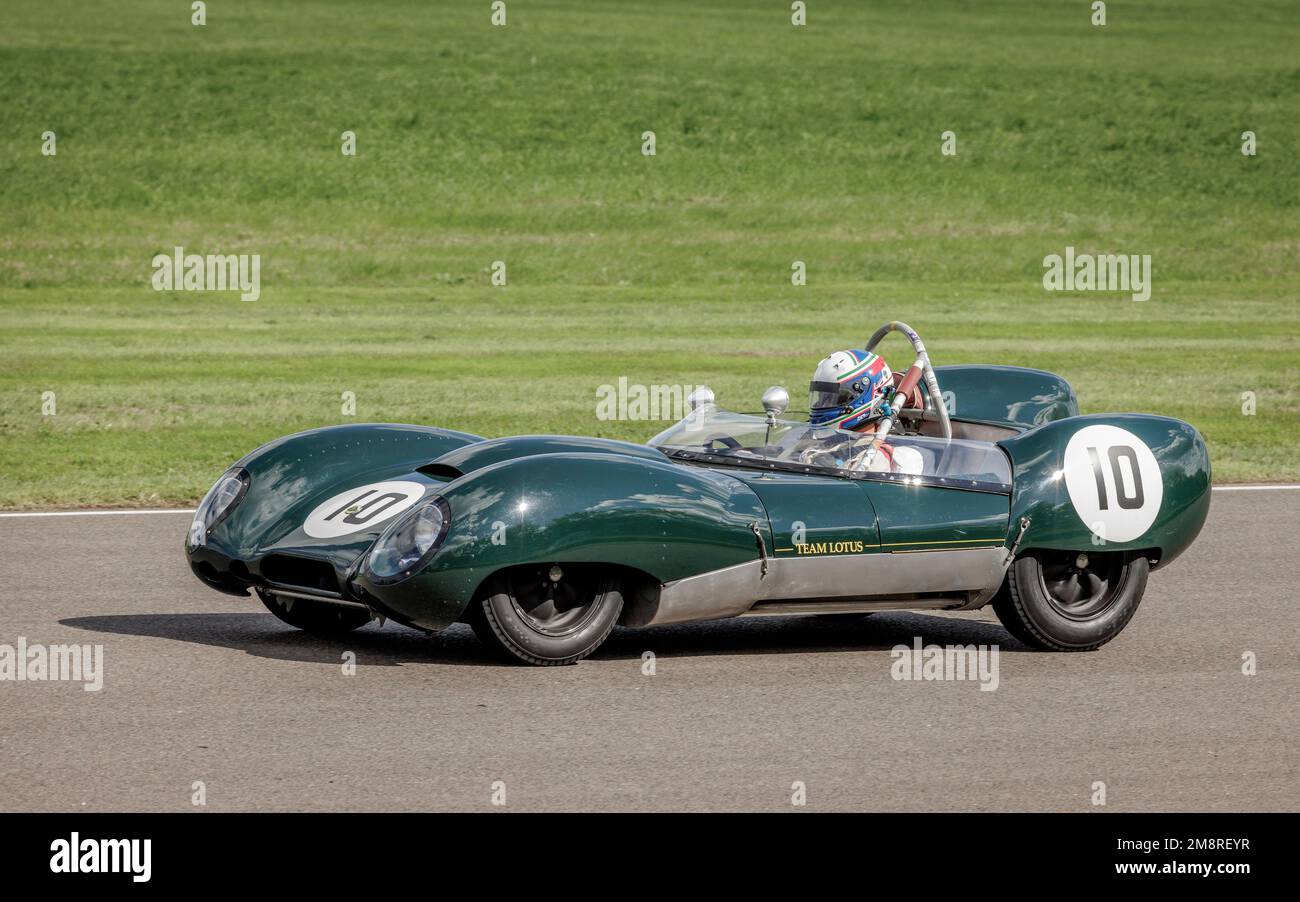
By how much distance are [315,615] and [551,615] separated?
1.45 meters

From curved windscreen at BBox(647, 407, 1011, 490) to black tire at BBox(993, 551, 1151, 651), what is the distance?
0.42m

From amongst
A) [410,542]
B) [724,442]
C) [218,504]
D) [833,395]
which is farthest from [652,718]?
[218,504]

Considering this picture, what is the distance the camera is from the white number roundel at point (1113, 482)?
800 cm

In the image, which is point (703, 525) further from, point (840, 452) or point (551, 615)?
point (840, 452)

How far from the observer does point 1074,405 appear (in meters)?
10.2

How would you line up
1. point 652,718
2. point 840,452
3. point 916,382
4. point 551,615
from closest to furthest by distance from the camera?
1. point 652,718
2. point 551,615
3. point 840,452
4. point 916,382

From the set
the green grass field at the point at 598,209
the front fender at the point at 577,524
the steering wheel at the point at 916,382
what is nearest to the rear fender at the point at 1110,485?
the steering wheel at the point at 916,382

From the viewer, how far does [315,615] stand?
835 centimetres

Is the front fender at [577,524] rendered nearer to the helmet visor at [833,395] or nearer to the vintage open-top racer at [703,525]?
the vintage open-top racer at [703,525]

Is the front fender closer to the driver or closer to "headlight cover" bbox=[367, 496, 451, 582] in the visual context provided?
"headlight cover" bbox=[367, 496, 451, 582]

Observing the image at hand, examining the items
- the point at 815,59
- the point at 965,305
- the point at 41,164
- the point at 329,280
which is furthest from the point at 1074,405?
the point at 815,59

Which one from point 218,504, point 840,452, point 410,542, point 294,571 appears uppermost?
point 840,452

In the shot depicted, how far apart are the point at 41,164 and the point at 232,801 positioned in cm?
3347

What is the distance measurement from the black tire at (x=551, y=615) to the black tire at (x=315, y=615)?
3.75ft
